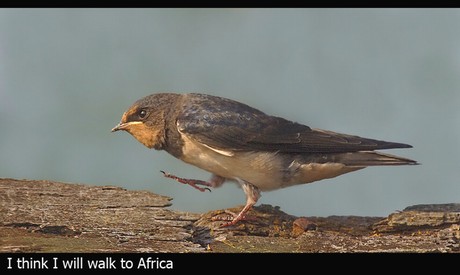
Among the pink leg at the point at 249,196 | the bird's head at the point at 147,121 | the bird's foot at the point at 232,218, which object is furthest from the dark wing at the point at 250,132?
the bird's foot at the point at 232,218

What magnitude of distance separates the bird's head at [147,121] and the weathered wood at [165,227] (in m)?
1.16

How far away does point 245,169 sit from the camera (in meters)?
8.48

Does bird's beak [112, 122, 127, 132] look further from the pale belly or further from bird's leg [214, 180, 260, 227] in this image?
bird's leg [214, 180, 260, 227]

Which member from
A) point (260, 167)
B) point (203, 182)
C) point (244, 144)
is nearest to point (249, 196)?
point (260, 167)

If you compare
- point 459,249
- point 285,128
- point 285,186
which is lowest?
point 459,249

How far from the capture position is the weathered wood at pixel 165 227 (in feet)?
22.4

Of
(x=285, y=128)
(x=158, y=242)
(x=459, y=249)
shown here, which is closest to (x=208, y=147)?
(x=285, y=128)

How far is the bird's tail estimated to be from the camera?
8.44 metres

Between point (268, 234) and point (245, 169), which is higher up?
point (245, 169)

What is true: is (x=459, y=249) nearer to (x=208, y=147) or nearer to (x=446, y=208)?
(x=446, y=208)

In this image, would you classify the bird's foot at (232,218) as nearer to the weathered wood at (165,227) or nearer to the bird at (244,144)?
the weathered wood at (165,227)

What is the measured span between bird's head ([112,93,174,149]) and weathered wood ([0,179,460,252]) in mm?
1160

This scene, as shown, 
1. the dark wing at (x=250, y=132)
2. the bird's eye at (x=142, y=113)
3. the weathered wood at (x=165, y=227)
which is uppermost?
the bird's eye at (x=142, y=113)

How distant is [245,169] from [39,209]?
83.2 inches
